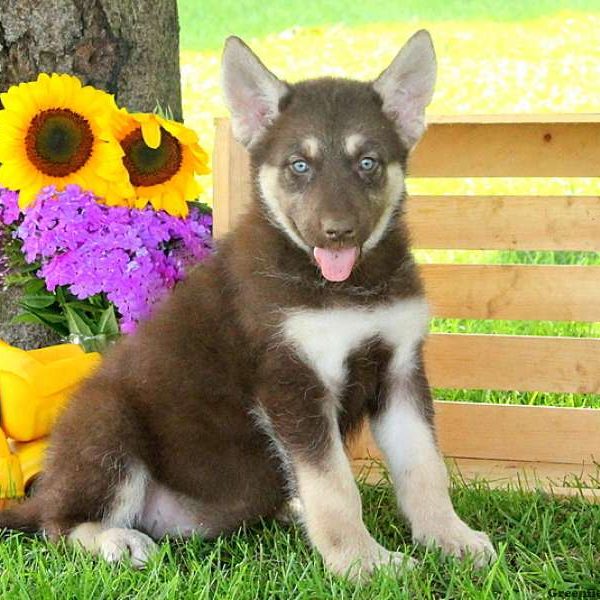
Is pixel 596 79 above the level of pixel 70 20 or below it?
below

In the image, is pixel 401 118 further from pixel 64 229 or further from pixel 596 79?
pixel 596 79

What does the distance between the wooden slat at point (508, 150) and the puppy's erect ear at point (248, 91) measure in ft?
3.79

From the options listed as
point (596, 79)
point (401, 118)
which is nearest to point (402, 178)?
point (401, 118)

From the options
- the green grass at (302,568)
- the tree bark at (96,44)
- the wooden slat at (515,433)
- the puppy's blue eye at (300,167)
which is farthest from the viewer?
the tree bark at (96,44)

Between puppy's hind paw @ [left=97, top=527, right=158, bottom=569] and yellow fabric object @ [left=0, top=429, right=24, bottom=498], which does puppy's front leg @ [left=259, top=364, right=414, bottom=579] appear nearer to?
puppy's hind paw @ [left=97, top=527, right=158, bottom=569]

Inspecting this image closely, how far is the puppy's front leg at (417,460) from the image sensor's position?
11.5ft

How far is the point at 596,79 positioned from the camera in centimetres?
1139

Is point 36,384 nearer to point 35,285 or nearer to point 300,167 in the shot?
point 35,285

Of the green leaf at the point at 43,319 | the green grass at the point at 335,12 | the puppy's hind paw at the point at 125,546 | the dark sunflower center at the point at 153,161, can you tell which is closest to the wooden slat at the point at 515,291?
the dark sunflower center at the point at 153,161

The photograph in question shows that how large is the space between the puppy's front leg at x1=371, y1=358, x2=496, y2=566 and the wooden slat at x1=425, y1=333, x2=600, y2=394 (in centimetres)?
115

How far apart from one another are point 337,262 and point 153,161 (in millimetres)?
1320

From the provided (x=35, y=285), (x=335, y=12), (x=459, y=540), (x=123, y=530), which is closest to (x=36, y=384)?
(x=35, y=285)

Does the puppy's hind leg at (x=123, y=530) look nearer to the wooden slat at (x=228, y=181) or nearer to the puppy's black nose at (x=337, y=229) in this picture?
the puppy's black nose at (x=337, y=229)

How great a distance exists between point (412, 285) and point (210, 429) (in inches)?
30.8
